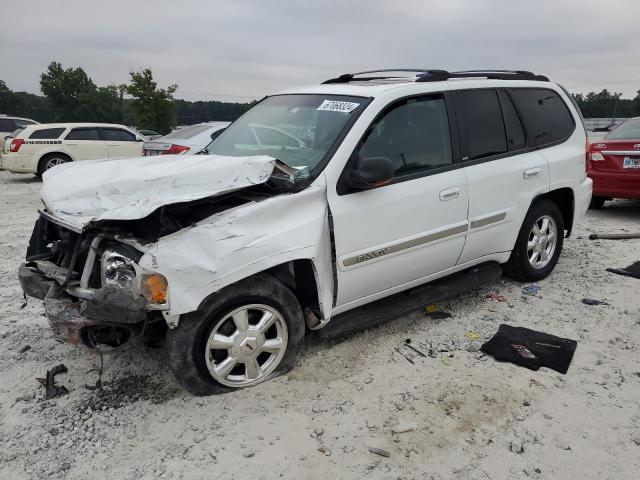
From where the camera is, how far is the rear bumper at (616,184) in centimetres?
729

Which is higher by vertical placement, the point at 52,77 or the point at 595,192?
the point at 52,77

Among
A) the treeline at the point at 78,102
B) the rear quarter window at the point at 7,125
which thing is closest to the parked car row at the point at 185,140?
the rear quarter window at the point at 7,125

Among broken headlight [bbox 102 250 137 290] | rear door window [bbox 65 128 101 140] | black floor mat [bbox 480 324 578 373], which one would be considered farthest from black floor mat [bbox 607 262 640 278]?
rear door window [bbox 65 128 101 140]

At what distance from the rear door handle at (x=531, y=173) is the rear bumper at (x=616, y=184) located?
383 centimetres

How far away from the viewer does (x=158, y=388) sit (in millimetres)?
3188

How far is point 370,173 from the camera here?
122 inches

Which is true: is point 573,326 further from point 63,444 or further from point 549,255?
point 63,444

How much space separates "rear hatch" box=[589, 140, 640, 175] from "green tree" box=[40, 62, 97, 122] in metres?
51.8

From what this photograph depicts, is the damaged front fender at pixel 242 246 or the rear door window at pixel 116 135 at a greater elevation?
the rear door window at pixel 116 135

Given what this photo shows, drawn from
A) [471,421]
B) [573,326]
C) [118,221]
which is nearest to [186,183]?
[118,221]

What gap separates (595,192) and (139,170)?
23.4 feet

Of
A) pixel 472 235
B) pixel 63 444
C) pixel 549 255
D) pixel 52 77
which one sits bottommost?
pixel 63 444

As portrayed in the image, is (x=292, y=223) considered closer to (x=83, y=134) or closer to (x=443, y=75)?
(x=443, y=75)

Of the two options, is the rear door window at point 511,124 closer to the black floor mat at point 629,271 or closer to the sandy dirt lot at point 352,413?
the sandy dirt lot at point 352,413
